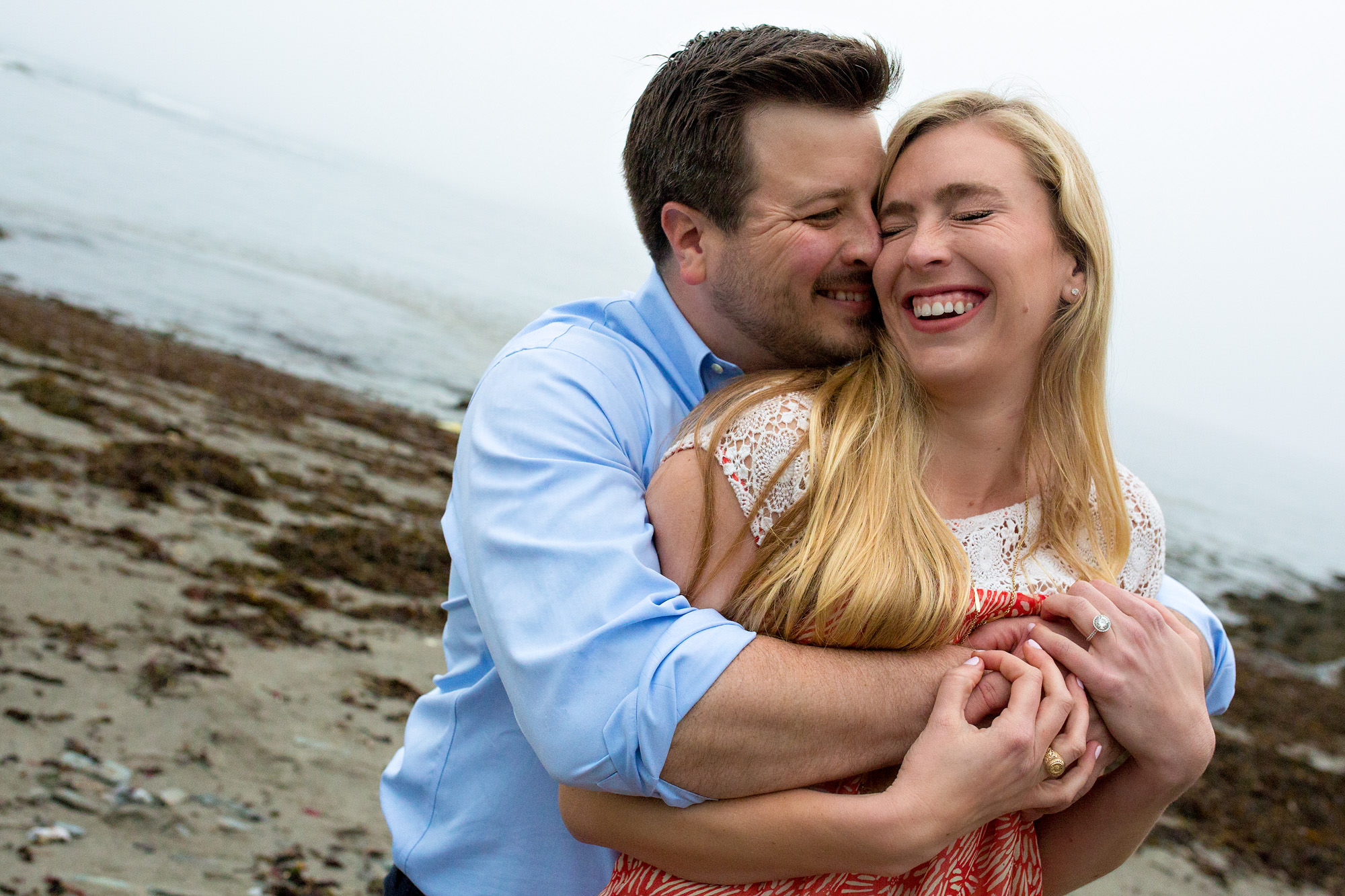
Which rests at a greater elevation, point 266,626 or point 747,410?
point 747,410

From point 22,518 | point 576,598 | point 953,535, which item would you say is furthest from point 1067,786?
point 22,518

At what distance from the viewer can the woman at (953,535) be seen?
1842mm

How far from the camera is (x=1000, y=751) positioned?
1831 millimetres

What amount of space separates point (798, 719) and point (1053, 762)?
54cm

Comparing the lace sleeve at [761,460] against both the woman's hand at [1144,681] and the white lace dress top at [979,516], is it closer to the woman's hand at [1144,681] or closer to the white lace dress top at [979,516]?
the white lace dress top at [979,516]

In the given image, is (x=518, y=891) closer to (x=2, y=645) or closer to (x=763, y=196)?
(x=763, y=196)

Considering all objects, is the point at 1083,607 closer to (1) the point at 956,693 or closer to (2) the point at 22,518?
(1) the point at 956,693

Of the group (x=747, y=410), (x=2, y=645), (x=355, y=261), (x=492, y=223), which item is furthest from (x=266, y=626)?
(x=492, y=223)

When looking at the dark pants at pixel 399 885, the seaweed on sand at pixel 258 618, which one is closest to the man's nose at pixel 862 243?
the dark pants at pixel 399 885

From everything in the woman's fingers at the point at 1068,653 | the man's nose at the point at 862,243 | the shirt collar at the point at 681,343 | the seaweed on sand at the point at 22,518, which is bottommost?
the seaweed on sand at the point at 22,518

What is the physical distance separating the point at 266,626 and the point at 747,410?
18.2 ft

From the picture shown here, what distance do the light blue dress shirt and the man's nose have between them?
43cm

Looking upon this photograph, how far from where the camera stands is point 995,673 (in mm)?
2012

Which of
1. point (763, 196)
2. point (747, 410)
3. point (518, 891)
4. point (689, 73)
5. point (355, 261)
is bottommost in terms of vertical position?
point (355, 261)
